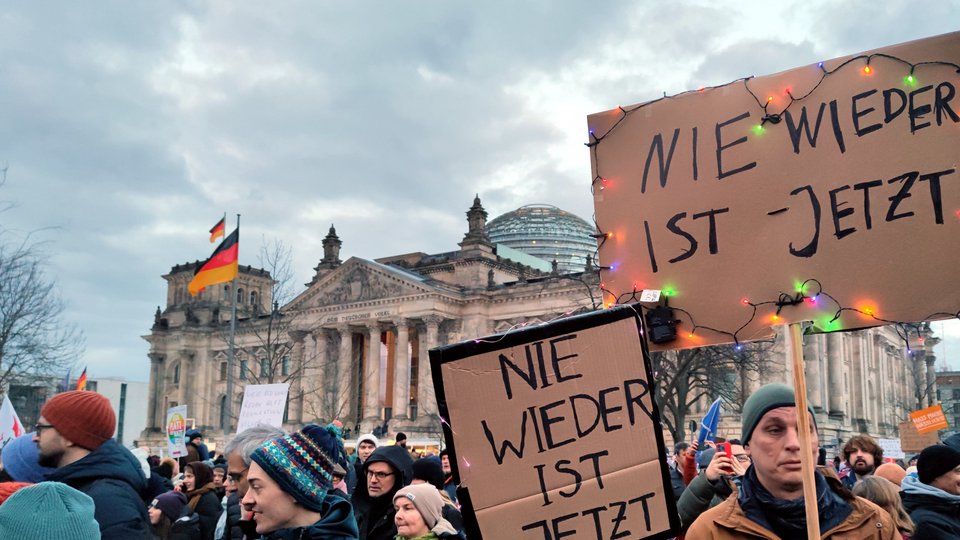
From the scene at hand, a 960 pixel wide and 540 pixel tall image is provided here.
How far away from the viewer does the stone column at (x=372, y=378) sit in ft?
194

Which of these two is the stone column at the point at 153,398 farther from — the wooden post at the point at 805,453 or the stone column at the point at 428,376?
the wooden post at the point at 805,453

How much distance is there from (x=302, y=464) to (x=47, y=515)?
1.19 metres

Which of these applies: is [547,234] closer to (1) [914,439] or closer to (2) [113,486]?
(1) [914,439]

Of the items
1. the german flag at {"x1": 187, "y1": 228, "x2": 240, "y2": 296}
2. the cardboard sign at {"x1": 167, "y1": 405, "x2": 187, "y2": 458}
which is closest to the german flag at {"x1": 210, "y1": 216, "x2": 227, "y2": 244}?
the german flag at {"x1": 187, "y1": 228, "x2": 240, "y2": 296}

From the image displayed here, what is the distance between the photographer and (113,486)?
392 cm

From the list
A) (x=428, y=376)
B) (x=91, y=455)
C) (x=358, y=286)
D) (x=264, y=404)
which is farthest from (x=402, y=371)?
(x=91, y=455)

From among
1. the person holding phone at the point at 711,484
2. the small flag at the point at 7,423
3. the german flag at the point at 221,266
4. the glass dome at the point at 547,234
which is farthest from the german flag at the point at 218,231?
the glass dome at the point at 547,234

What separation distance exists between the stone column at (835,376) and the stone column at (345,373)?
99.5 ft

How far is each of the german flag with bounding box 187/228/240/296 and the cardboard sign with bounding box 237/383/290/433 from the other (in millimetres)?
13154

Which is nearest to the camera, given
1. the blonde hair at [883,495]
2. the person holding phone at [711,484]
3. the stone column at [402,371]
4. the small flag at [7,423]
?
the person holding phone at [711,484]

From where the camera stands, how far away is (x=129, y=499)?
390 cm

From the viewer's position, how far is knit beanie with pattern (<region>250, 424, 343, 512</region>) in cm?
358

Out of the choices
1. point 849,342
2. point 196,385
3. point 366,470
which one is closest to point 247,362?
point 196,385

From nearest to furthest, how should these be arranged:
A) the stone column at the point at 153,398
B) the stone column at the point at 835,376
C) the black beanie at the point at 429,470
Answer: the black beanie at the point at 429,470
the stone column at the point at 835,376
the stone column at the point at 153,398
